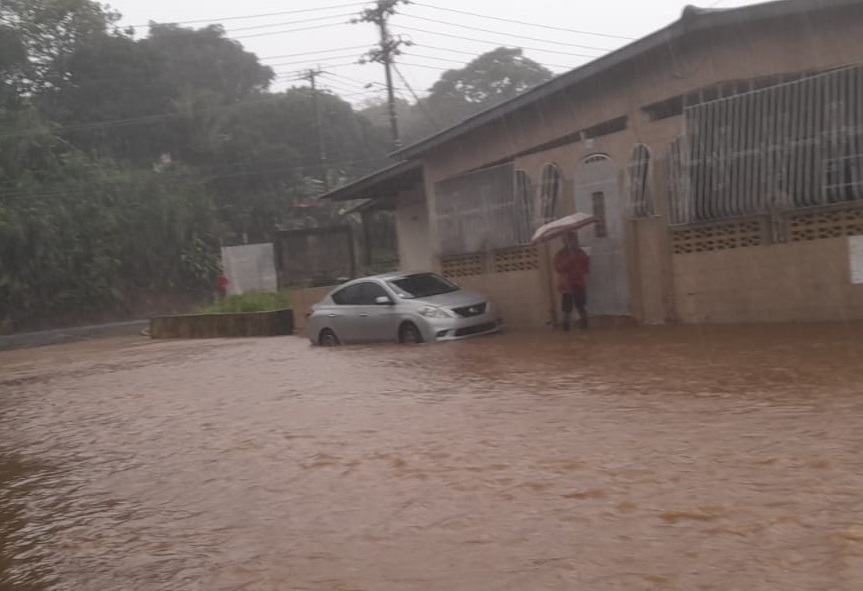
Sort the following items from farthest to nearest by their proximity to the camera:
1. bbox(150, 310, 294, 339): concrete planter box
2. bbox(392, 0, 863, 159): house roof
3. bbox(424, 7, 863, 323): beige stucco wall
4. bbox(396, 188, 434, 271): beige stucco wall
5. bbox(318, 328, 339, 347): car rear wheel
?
bbox(150, 310, 294, 339): concrete planter box < bbox(396, 188, 434, 271): beige stucco wall < bbox(318, 328, 339, 347): car rear wheel < bbox(424, 7, 863, 323): beige stucco wall < bbox(392, 0, 863, 159): house roof

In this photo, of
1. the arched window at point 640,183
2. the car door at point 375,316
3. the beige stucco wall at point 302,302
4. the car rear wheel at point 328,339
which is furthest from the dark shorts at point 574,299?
the beige stucco wall at point 302,302

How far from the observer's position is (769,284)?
12.9 meters

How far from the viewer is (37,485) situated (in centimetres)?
754

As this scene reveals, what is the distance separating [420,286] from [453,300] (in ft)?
2.95

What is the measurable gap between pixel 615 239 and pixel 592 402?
24.0 feet

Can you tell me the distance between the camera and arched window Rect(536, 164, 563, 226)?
1636 cm

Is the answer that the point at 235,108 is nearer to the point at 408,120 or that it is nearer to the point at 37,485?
the point at 408,120

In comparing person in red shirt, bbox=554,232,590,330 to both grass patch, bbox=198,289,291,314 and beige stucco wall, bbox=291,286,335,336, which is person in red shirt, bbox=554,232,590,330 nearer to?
beige stucco wall, bbox=291,286,335,336

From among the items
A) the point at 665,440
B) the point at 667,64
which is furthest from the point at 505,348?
the point at 665,440

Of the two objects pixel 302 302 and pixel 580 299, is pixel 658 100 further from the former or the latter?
pixel 302 302

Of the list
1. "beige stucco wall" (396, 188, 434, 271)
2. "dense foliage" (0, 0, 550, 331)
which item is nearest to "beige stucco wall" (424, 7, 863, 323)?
"beige stucco wall" (396, 188, 434, 271)

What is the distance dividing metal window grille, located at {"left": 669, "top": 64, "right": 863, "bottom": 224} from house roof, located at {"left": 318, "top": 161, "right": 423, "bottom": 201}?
8.08m

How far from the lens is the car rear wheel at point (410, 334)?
604 inches

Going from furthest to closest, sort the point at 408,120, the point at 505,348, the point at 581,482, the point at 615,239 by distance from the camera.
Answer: the point at 408,120, the point at 615,239, the point at 505,348, the point at 581,482
